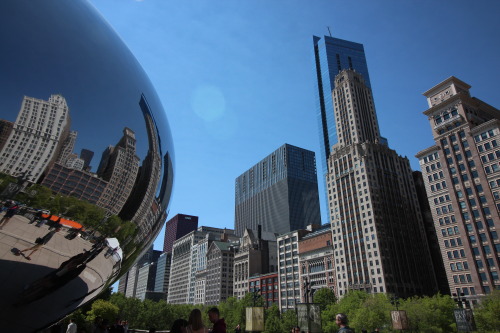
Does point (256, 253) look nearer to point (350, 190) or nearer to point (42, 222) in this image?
point (350, 190)

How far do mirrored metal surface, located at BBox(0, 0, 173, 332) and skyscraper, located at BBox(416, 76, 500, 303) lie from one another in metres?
80.0

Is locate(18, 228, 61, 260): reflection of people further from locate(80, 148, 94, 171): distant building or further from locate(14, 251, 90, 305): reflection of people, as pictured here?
locate(80, 148, 94, 171): distant building

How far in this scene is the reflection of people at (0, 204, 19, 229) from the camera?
217cm

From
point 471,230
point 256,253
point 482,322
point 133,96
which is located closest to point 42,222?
point 133,96

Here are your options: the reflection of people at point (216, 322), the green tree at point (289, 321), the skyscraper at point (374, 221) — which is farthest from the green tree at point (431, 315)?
the reflection of people at point (216, 322)

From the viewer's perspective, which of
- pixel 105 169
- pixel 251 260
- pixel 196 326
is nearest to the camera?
pixel 105 169

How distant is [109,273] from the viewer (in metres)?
3.11

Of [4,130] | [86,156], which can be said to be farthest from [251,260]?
[4,130]

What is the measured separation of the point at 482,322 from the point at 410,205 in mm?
59748

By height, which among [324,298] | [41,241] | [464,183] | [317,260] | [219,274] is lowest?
[41,241]

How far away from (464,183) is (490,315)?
34.0 metres

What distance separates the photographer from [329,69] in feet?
612

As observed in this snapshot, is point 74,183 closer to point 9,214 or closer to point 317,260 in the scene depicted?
point 9,214

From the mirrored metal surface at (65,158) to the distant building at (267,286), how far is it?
119640mm
